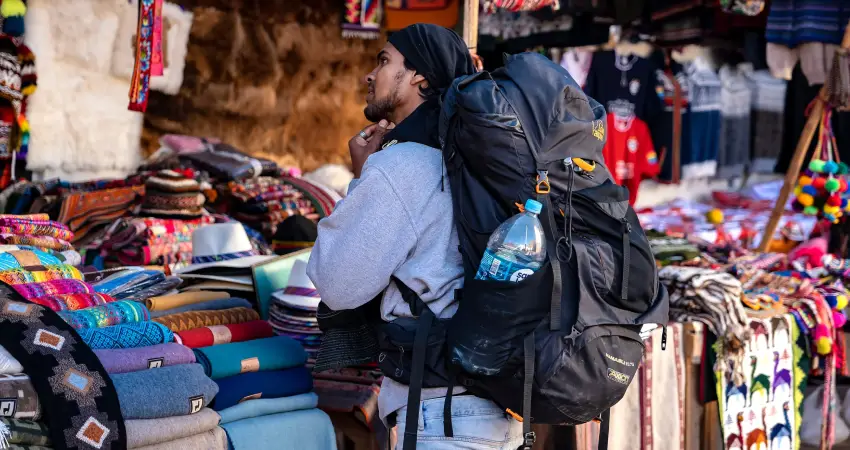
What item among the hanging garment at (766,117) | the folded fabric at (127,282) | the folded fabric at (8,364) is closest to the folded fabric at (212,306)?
the folded fabric at (127,282)

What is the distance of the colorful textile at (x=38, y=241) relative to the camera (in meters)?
3.34

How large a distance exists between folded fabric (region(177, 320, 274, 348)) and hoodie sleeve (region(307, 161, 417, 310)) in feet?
2.40

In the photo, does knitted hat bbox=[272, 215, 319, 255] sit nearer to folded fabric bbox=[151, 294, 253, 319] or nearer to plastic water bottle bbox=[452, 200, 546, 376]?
folded fabric bbox=[151, 294, 253, 319]

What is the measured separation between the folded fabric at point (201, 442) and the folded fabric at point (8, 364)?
39 centimetres

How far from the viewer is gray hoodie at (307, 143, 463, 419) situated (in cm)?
258

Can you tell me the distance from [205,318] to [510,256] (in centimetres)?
129

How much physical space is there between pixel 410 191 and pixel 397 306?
0.33 metres

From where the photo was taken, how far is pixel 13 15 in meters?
5.54

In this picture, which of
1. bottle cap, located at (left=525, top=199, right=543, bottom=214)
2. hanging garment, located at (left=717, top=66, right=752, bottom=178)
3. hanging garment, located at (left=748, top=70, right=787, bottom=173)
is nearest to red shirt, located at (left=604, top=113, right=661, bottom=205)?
hanging garment, located at (left=717, top=66, right=752, bottom=178)

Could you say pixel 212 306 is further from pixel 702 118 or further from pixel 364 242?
pixel 702 118

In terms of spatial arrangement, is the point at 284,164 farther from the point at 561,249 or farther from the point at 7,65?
the point at 561,249

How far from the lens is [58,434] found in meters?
2.49

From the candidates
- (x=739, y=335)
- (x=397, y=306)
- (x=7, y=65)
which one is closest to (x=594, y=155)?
(x=397, y=306)

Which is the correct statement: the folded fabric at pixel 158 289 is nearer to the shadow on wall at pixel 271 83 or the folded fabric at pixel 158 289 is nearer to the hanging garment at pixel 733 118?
the shadow on wall at pixel 271 83
